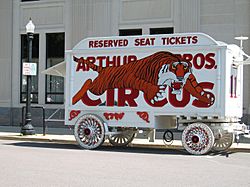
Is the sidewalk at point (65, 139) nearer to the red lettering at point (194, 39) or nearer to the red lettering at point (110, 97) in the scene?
the red lettering at point (110, 97)

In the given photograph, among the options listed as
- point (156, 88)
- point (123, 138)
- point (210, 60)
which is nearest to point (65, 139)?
point (123, 138)

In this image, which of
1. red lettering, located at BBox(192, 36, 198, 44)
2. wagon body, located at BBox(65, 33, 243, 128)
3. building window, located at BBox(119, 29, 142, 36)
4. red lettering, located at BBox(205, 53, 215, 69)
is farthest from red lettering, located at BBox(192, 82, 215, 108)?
building window, located at BBox(119, 29, 142, 36)

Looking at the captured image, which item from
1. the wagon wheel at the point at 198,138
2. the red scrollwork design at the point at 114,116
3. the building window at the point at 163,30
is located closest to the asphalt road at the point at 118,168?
the wagon wheel at the point at 198,138

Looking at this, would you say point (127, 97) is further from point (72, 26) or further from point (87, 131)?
point (72, 26)

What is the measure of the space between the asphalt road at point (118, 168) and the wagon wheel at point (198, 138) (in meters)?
0.33

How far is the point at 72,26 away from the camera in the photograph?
83.3 feet

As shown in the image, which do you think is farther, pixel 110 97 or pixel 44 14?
pixel 44 14

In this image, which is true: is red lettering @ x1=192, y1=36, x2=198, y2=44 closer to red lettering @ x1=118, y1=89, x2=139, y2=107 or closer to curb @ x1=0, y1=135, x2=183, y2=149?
red lettering @ x1=118, y1=89, x2=139, y2=107

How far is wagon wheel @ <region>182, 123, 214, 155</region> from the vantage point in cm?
1499

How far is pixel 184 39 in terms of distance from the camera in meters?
15.3

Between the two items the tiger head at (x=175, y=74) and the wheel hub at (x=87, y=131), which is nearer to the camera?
the tiger head at (x=175, y=74)

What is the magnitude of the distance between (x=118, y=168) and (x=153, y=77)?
15.4ft

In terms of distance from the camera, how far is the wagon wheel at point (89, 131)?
53.9 ft

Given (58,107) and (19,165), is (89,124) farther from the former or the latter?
(58,107)
